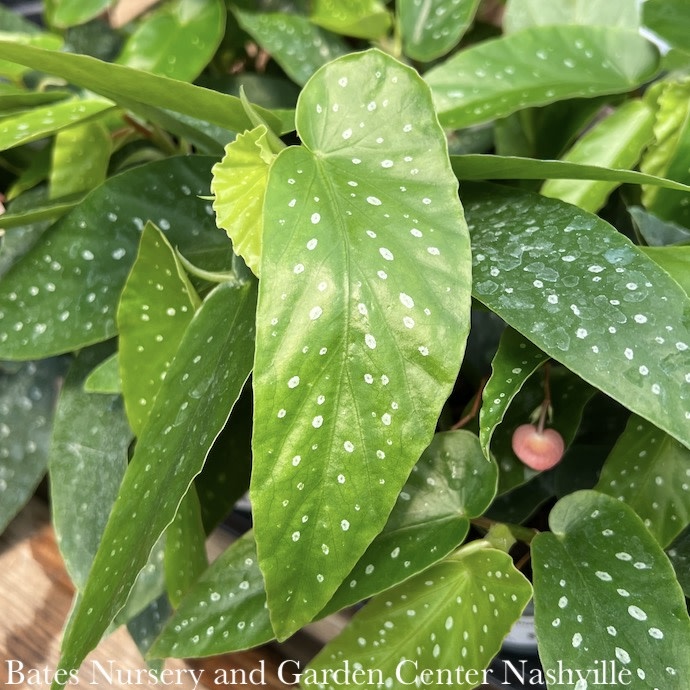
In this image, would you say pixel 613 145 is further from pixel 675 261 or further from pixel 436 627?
pixel 436 627

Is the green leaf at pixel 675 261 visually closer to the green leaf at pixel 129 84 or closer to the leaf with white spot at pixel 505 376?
the leaf with white spot at pixel 505 376

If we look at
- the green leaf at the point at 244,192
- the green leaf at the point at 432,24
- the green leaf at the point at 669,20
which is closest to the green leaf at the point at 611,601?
the green leaf at the point at 244,192

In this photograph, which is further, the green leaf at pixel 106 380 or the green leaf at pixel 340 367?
the green leaf at pixel 106 380

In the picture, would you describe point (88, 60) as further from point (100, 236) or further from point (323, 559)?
point (323, 559)

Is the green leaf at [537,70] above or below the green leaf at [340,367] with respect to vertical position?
above

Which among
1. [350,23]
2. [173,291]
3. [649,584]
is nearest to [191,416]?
[173,291]

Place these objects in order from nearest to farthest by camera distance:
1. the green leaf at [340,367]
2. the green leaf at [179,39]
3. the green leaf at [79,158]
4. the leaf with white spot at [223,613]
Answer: the green leaf at [340,367]
the leaf with white spot at [223,613]
the green leaf at [79,158]
the green leaf at [179,39]

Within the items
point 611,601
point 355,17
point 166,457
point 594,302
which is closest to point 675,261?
point 594,302

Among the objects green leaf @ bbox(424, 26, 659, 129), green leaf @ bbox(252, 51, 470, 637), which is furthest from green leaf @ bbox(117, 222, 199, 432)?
green leaf @ bbox(424, 26, 659, 129)

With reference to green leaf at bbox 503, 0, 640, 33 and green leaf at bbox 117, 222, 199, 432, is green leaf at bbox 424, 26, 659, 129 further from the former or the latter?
green leaf at bbox 117, 222, 199, 432
